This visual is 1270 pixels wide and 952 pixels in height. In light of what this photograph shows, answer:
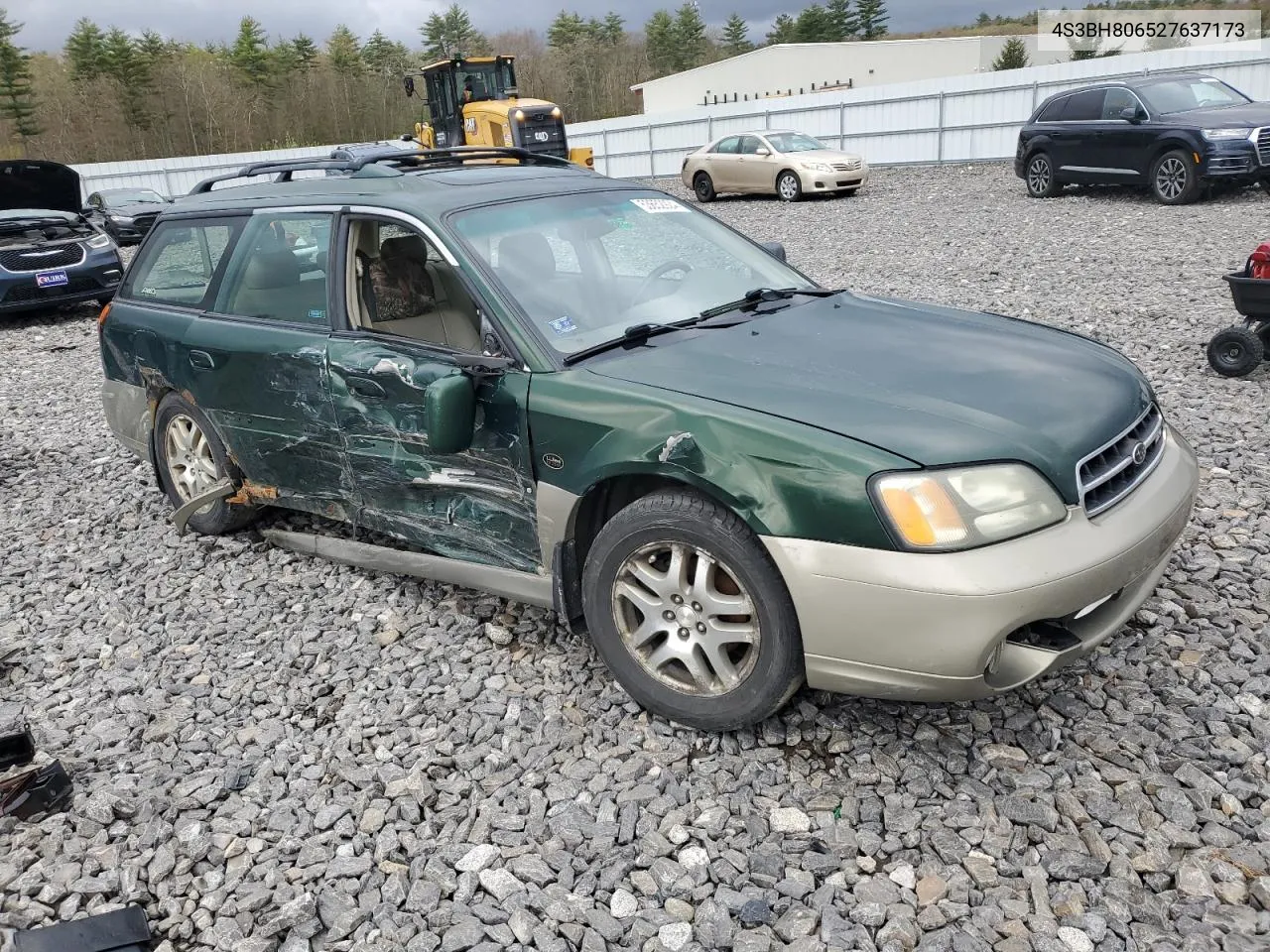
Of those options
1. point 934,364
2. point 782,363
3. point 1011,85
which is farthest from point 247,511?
point 1011,85

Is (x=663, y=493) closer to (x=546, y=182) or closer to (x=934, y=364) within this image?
(x=934, y=364)

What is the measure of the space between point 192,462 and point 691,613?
3.09 meters

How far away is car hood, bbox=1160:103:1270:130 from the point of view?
511 inches

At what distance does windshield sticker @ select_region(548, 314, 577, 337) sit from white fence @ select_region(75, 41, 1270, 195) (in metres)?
20.3

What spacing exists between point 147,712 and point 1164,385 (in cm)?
597

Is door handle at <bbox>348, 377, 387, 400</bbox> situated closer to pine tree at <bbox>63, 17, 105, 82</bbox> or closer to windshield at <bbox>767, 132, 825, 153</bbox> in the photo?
windshield at <bbox>767, 132, 825, 153</bbox>

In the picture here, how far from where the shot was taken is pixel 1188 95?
1400 cm

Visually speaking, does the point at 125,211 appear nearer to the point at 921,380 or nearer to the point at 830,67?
the point at 921,380

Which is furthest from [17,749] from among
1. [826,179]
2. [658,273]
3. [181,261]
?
[826,179]

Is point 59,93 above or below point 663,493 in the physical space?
above

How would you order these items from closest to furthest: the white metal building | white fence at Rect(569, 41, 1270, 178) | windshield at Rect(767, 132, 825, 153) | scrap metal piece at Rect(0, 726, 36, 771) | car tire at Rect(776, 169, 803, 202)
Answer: scrap metal piece at Rect(0, 726, 36, 771)
car tire at Rect(776, 169, 803, 202)
windshield at Rect(767, 132, 825, 153)
white fence at Rect(569, 41, 1270, 178)
the white metal building

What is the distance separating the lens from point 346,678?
3682mm

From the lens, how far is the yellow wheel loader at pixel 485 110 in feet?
69.9

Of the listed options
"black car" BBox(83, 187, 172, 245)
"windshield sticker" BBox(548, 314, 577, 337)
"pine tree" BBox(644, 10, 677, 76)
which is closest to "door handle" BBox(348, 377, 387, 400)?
"windshield sticker" BBox(548, 314, 577, 337)
